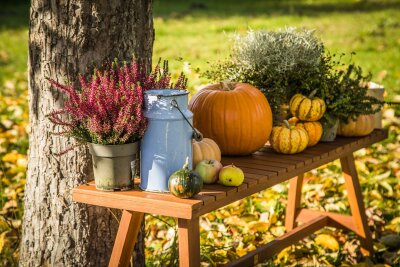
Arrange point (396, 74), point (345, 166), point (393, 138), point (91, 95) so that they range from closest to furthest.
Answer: point (91, 95) → point (345, 166) → point (393, 138) → point (396, 74)

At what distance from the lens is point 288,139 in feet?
9.98

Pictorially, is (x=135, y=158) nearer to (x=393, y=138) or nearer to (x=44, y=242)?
(x=44, y=242)

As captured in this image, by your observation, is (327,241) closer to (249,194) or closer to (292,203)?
(292,203)

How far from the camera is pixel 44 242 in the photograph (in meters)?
2.95

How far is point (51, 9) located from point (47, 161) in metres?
0.64

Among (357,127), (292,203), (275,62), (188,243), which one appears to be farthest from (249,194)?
(292,203)

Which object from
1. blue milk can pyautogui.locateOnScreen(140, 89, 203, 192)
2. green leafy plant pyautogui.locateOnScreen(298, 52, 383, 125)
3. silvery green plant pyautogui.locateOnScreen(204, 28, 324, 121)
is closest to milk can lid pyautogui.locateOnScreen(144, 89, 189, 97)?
blue milk can pyautogui.locateOnScreen(140, 89, 203, 192)

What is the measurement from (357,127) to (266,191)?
3.98 ft

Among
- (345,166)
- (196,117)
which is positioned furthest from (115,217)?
(345,166)

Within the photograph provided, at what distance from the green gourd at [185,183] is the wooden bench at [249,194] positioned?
27 mm

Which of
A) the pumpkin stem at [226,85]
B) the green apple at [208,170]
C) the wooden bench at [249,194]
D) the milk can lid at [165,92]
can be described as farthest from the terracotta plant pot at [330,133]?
the milk can lid at [165,92]

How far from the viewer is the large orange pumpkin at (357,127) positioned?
3.47 metres

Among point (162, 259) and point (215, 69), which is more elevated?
point (215, 69)

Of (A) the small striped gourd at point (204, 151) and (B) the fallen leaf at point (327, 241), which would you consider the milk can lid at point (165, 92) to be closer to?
(A) the small striped gourd at point (204, 151)
